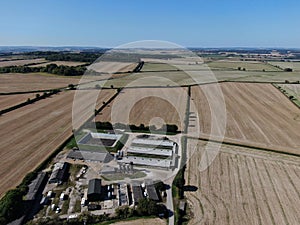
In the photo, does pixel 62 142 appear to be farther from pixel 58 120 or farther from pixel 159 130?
pixel 159 130

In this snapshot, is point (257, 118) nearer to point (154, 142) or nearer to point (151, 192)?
point (154, 142)

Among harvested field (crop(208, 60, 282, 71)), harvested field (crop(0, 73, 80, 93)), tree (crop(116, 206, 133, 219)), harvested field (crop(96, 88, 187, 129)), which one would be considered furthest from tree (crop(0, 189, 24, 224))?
harvested field (crop(208, 60, 282, 71))

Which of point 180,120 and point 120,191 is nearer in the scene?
point 120,191

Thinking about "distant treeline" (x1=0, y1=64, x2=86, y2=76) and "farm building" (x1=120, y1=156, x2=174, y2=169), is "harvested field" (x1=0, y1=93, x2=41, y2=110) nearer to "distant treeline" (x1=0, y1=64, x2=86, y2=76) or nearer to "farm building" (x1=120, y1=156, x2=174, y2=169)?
"distant treeline" (x1=0, y1=64, x2=86, y2=76)

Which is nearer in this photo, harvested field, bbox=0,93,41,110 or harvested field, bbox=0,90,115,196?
harvested field, bbox=0,90,115,196

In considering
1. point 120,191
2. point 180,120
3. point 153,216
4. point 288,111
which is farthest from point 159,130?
point 288,111

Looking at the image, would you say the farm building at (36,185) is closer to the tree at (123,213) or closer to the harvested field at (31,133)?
the harvested field at (31,133)
